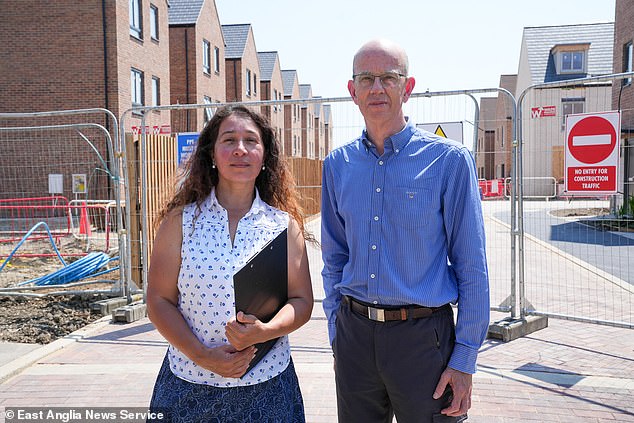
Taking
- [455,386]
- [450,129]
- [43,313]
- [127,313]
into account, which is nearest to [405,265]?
[455,386]

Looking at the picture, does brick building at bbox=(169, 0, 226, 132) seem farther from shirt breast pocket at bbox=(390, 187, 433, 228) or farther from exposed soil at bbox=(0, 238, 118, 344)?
shirt breast pocket at bbox=(390, 187, 433, 228)

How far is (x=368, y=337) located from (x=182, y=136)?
492 cm

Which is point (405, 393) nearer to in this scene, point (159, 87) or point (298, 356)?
point (298, 356)

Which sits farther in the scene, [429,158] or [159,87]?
[159,87]

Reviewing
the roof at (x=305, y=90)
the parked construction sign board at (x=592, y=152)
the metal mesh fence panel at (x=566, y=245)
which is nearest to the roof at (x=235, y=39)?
the roof at (x=305, y=90)

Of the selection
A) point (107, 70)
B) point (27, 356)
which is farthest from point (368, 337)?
point (107, 70)

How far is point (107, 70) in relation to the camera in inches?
769

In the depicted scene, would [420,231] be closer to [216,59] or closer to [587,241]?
[587,241]

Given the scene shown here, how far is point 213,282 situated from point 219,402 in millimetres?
468

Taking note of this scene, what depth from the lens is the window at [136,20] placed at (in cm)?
2119

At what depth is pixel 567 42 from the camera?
115 ft

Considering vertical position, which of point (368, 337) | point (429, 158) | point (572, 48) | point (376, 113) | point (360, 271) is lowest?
point (368, 337)

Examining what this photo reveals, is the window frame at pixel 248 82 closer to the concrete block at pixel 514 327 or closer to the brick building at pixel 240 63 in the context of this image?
the brick building at pixel 240 63

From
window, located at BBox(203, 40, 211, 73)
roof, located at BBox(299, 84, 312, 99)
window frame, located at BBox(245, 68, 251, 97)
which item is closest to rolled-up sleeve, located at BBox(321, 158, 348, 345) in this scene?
window, located at BBox(203, 40, 211, 73)
